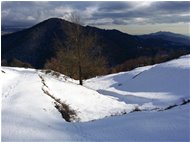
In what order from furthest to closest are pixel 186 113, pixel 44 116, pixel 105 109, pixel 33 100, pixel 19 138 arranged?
pixel 105 109 < pixel 33 100 < pixel 44 116 < pixel 186 113 < pixel 19 138

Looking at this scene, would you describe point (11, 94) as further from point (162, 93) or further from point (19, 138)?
point (162, 93)

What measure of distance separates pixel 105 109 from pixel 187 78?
11.6m

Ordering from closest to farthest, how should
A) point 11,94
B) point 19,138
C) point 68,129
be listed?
1. point 19,138
2. point 68,129
3. point 11,94

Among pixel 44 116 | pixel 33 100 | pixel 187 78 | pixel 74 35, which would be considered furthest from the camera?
→ pixel 74 35

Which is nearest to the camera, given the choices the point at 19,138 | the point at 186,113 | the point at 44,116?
the point at 19,138

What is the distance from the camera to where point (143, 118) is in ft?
38.9

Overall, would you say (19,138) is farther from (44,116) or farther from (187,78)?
(187,78)

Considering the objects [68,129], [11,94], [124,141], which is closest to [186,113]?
[124,141]

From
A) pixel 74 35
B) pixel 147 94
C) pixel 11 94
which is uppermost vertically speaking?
pixel 74 35

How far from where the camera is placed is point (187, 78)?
99.5ft

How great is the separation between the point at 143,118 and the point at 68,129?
258 cm

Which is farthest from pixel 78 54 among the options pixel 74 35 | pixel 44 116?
pixel 44 116

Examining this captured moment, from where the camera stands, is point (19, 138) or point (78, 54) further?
point (78, 54)

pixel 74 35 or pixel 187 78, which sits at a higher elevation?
pixel 74 35
